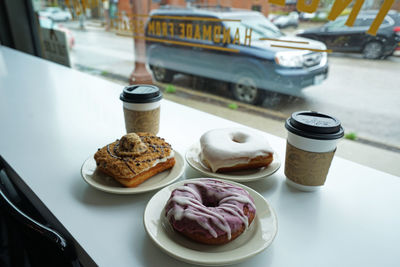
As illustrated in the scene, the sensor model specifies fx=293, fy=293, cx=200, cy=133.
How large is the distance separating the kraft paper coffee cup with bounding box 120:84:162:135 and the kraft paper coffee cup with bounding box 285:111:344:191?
0.39m

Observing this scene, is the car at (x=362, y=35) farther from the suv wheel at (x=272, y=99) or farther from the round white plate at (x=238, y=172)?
the round white plate at (x=238, y=172)

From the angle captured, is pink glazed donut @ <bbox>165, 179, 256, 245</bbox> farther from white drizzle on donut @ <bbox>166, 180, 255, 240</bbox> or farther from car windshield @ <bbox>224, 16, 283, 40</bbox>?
car windshield @ <bbox>224, 16, 283, 40</bbox>

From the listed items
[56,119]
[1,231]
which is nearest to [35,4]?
[56,119]

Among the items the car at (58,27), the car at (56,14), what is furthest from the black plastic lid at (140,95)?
the car at (58,27)

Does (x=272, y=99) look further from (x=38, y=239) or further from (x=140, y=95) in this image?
(x=38, y=239)

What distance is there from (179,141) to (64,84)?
952 millimetres

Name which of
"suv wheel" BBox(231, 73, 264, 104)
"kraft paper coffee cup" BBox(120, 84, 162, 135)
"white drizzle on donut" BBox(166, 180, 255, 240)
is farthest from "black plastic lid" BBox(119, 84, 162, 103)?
"suv wheel" BBox(231, 73, 264, 104)

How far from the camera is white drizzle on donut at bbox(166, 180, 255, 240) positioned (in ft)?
1.63

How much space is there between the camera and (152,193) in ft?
2.28

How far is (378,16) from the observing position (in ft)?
2.58

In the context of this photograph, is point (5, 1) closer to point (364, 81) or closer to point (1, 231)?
point (1, 231)

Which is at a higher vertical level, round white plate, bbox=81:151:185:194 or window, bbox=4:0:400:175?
window, bbox=4:0:400:175

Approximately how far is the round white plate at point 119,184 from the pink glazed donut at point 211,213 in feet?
0.38

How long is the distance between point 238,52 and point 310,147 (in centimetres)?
60
